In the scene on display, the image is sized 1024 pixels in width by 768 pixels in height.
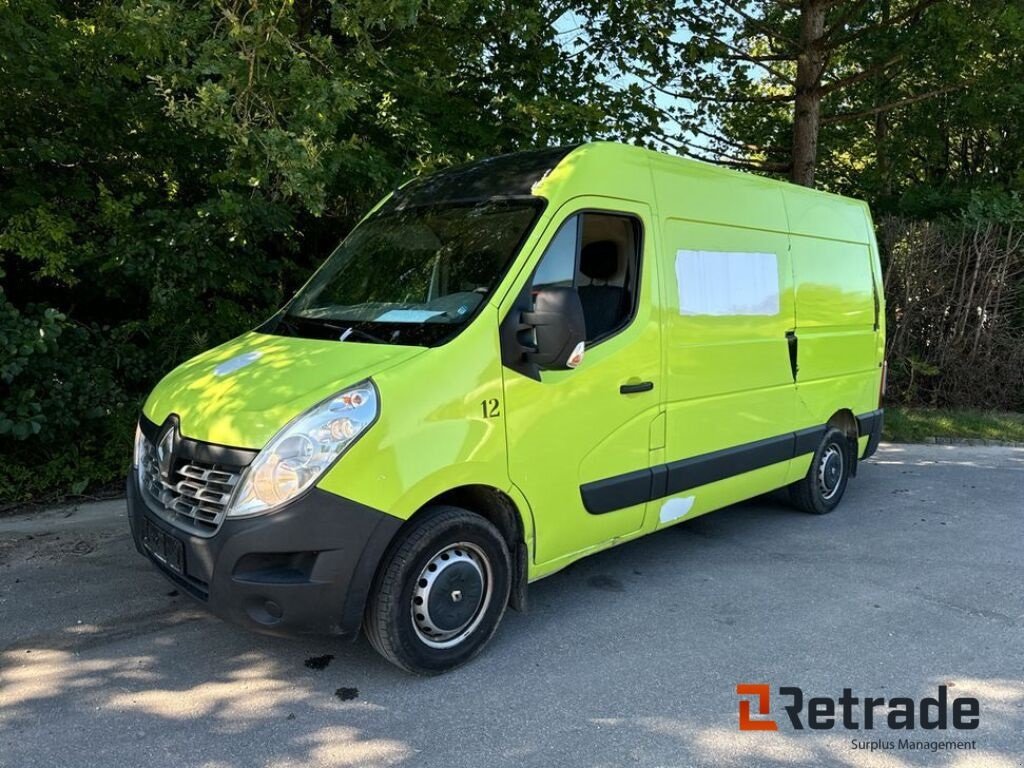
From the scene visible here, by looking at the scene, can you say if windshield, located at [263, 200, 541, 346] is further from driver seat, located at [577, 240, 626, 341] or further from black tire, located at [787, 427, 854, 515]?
black tire, located at [787, 427, 854, 515]

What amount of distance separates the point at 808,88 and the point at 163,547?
35.0ft

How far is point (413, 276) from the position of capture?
3922 mm

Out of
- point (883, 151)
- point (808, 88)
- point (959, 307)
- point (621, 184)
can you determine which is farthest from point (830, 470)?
point (883, 151)

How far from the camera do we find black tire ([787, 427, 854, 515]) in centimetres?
586

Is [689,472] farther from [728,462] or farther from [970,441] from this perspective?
[970,441]

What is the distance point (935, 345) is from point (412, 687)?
10.0m

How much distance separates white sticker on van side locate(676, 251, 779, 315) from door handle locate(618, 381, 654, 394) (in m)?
0.51

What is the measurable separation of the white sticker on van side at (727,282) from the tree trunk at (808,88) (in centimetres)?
674

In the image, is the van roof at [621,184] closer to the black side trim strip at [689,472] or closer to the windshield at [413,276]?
the windshield at [413,276]

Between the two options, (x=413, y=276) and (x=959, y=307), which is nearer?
(x=413, y=276)

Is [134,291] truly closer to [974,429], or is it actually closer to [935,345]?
[974,429]

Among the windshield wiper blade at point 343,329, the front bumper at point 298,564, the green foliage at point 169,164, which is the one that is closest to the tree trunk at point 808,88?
the green foliage at point 169,164

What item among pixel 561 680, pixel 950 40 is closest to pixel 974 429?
pixel 950 40

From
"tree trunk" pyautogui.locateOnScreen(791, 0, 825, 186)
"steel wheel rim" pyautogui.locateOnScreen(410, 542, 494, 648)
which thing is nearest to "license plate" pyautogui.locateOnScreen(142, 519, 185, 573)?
"steel wheel rim" pyautogui.locateOnScreen(410, 542, 494, 648)
